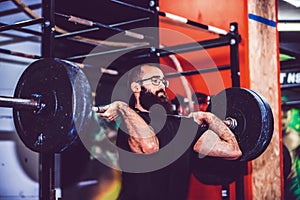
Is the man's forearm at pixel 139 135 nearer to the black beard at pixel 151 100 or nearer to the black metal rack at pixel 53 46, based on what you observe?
the black beard at pixel 151 100

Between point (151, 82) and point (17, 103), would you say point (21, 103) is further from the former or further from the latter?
point (151, 82)

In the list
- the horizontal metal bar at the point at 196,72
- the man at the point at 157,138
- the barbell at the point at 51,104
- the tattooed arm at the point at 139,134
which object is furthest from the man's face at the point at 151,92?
the barbell at the point at 51,104

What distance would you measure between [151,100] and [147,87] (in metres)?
0.09

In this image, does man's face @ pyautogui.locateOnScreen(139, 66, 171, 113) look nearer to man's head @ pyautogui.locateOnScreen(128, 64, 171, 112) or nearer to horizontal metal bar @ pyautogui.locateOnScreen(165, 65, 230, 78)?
man's head @ pyautogui.locateOnScreen(128, 64, 171, 112)

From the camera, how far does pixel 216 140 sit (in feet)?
8.63

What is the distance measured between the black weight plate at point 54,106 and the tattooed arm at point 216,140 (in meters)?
0.90

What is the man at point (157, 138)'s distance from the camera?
2.42m

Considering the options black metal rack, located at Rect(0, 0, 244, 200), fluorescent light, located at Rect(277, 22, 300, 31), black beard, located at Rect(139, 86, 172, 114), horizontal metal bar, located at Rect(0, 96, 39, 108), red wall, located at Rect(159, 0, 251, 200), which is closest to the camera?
horizontal metal bar, located at Rect(0, 96, 39, 108)

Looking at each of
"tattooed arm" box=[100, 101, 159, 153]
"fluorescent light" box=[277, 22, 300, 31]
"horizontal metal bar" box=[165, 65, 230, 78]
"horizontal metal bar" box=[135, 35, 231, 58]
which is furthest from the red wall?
"fluorescent light" box=[277, 22, 300, 31]

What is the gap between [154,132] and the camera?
8.31 ft

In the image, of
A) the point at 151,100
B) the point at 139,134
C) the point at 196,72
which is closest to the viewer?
the point at 139,134

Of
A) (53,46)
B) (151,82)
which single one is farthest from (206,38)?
(53,46)

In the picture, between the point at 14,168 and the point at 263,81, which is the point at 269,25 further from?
the point at 14,168

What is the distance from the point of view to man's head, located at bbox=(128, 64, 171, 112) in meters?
2.67
